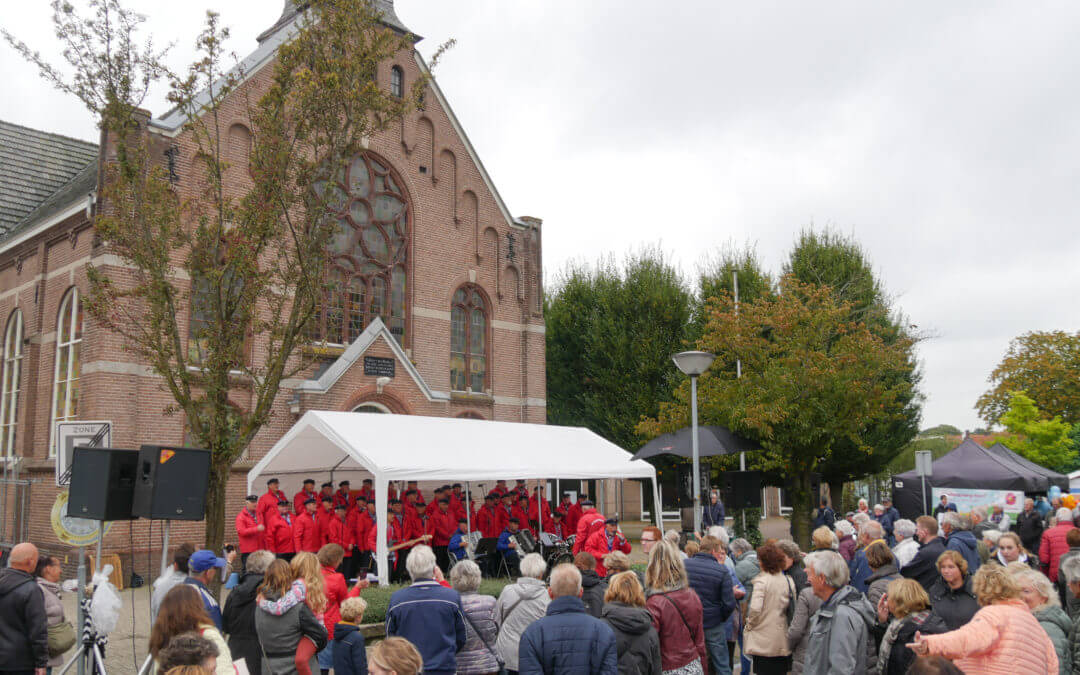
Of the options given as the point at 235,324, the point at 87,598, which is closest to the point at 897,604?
the point at 87,598

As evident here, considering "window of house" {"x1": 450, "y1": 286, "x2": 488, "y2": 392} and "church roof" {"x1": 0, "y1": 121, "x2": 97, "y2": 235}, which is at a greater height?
"church roof" {"x1": 0, "y1": 121, "x2": 97, "y2": 235}

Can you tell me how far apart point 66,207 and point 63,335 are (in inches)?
117

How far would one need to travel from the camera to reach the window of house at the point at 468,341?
2331 centimetres

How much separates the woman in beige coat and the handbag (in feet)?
18.3

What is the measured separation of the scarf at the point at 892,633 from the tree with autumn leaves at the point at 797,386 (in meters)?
12.9

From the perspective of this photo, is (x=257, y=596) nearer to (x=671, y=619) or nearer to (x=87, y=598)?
(x=87, y=598)

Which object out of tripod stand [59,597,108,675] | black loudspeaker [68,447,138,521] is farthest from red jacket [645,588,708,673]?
black loudspeaker [68,447,138,521]

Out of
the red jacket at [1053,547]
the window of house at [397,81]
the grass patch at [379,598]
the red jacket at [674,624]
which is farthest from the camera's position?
the window of house at [397,81]

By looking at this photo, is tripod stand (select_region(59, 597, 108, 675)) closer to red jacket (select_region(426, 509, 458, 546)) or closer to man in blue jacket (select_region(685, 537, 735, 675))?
man in blue jacket (select_region(685, 537, 735, 675))

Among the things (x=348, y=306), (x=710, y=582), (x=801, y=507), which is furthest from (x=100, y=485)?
(x=801, y=507)

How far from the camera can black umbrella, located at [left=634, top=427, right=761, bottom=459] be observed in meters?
15.0

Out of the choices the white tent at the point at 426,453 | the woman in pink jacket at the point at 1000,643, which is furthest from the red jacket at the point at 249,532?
the woman in pink jacket at the point at 1000,643

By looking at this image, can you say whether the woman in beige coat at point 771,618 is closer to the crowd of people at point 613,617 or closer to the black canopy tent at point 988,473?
the crowd of people at point 613,617

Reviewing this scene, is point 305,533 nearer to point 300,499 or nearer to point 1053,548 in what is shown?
point 300,499
